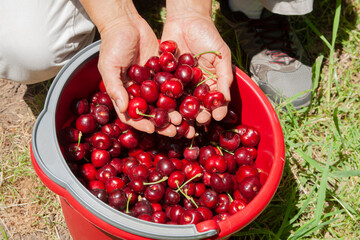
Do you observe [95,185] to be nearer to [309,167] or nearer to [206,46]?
[206,46]

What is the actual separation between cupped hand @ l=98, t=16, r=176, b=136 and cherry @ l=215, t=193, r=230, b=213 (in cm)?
51

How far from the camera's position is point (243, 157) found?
2492 millimetres

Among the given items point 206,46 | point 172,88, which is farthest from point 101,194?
point 206,46

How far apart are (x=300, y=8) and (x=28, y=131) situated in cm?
242

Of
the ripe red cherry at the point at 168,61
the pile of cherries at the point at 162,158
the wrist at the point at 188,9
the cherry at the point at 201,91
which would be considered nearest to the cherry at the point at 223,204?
the pile of cherries at the point at 162,158

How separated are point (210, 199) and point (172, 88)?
71cm

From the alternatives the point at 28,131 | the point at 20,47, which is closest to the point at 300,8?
the point at 20,47

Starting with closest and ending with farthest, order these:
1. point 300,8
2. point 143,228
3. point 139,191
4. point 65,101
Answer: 1. point 143,228
2. point 139,191
3. point 65,101
4. point 300,8

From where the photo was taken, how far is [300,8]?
2973mm

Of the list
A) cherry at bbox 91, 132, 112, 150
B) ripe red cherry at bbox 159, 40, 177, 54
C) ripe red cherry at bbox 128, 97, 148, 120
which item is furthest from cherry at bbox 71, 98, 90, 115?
ripe red cherry at bbox 159, 40, 177, 54

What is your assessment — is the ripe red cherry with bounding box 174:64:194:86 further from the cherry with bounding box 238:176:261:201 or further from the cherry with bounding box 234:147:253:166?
the cherry with bounding box 238:176:261:201

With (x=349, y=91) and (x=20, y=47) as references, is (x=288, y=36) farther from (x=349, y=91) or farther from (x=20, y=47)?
(x=20, y=47)

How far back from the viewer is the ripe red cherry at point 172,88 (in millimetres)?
2266

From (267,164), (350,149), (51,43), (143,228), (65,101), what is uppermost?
(51,43)
